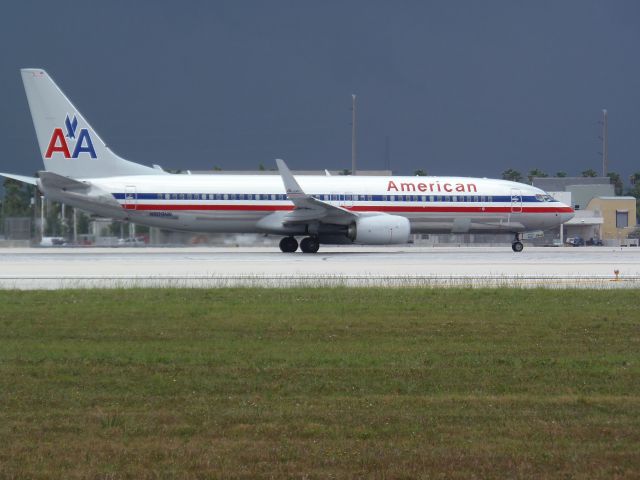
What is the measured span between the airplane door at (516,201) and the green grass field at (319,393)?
2777cm

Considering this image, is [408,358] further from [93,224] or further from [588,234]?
[588,234]

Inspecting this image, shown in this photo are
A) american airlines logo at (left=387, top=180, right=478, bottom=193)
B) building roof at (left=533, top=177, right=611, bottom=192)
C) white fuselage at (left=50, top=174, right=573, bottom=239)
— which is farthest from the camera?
building roof at (left=533, top=177, right=611, bottom=192)

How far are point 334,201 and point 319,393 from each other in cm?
3163

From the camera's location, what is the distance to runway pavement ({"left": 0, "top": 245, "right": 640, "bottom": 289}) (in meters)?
23.0

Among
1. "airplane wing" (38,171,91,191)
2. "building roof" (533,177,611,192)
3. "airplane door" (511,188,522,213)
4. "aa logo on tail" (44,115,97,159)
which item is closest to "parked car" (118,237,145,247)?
"aa logo on tail" (44,115,97,159)

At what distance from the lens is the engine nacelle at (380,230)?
3775 centimetres

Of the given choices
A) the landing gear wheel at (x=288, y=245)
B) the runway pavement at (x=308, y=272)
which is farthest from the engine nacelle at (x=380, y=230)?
the landing gear wheel at (x=288, y=245)

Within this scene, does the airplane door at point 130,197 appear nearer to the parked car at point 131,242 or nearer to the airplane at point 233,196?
the airplane at point 233,196

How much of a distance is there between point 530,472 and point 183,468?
2.46 metres

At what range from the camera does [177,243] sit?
4803 centimetres

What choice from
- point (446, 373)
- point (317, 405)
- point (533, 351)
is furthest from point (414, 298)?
point (317, 405)

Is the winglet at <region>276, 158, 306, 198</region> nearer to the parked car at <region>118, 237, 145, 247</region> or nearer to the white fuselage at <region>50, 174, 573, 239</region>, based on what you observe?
the white fuselage at <region>50, 174, 573, 239</region>

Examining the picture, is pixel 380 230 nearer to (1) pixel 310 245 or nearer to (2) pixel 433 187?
(1) pixel 310 245

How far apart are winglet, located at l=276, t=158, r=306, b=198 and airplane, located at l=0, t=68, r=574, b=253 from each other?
4cm
